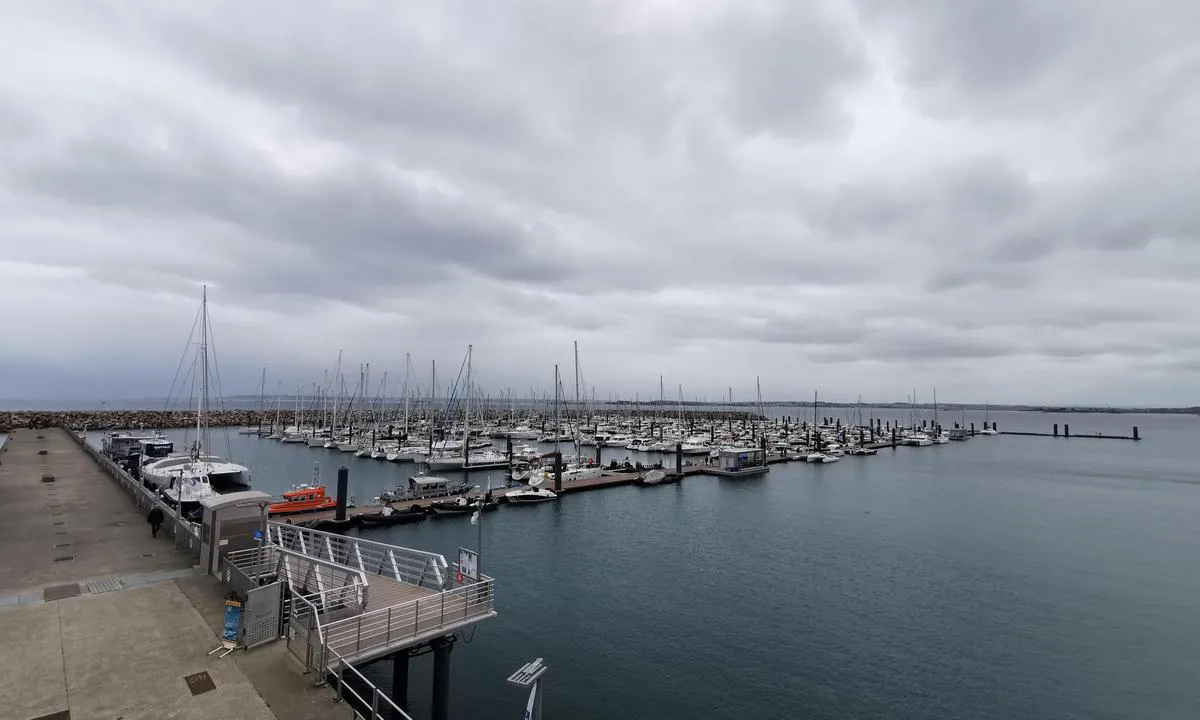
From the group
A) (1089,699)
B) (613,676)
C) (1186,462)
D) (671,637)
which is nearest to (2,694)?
(613,676)

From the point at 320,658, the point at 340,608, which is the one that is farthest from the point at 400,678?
the point at 320,658

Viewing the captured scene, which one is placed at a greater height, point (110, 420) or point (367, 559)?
point (110, 420)

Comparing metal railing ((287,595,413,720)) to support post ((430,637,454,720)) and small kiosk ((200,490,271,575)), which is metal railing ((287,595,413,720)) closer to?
support post ((430,637,454,720))

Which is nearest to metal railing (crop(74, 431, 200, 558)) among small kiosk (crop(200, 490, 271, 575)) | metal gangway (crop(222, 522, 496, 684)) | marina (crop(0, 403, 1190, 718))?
marina (crop(0, 403, 1190, 718))

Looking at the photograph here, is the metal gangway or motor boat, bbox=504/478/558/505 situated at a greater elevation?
the metal gangway

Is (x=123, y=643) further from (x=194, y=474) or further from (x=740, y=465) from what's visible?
(x=740, y=465)

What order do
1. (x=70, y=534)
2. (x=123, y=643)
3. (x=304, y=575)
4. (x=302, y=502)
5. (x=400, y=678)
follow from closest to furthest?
(x=123, y=643) < (x=400, y=678) < (x=304, y=575) < (x=70, y=534) < (x=302, y=502)

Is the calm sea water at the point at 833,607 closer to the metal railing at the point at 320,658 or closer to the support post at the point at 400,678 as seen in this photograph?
the support post at the point at 400,678

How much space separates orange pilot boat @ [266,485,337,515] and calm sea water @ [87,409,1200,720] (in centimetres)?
805

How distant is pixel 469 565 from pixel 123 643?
7781 millimetres

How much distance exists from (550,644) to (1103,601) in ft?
110

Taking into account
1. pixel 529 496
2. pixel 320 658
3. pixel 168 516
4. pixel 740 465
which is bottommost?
pixel 740 465

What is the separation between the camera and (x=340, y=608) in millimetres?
14438

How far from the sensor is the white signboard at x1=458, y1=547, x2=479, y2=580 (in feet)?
51.0
